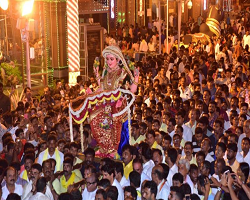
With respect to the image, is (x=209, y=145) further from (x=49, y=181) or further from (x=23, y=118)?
(x=23, y=118)

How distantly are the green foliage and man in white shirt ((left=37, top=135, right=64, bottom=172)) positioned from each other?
25.7 feet

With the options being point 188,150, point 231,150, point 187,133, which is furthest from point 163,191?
point 187,133

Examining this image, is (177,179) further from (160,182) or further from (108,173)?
(108,173)

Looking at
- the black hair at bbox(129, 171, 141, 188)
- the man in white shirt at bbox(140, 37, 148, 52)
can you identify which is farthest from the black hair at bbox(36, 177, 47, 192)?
the man in white shirt at bbox(140, 37, 148, 52)

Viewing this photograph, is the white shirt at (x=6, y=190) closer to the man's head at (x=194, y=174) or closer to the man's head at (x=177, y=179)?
the man's head at (x=177, y=179)

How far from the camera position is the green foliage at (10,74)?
16.3m

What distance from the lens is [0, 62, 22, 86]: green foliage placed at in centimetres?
1633

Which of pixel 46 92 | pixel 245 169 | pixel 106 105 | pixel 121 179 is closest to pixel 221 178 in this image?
pixel 245 169

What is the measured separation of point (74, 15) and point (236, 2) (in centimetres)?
2619

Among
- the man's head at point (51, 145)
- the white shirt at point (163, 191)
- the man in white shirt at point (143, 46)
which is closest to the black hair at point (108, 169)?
the white shirt at point (163, 191)

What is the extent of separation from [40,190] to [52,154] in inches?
72.1

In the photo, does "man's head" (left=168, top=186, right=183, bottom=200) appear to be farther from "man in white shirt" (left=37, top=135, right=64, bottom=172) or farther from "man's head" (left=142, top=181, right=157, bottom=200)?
"man in white shirt" (left=37, top=135, right=64, bottom=172)

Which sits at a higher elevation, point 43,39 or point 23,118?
point 43,39

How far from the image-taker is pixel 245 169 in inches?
293
